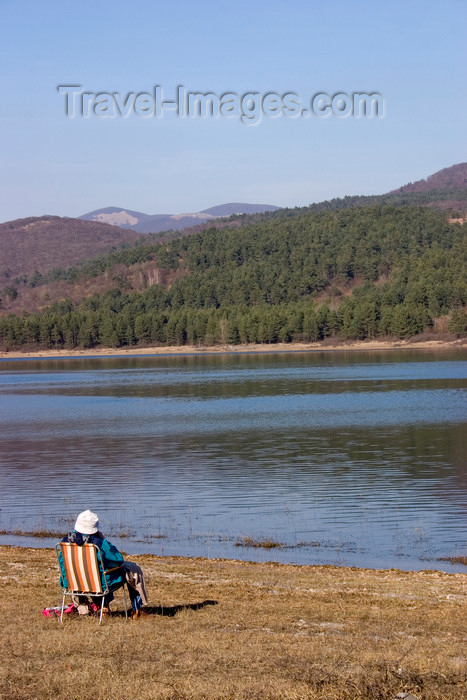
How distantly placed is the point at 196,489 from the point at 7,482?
6603mm

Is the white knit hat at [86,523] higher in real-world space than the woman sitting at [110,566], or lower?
higher

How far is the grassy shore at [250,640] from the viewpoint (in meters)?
7.01

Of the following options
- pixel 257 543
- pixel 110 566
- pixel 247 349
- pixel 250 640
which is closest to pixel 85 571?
pixel 110 566

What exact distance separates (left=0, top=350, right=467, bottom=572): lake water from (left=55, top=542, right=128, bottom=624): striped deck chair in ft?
21.0

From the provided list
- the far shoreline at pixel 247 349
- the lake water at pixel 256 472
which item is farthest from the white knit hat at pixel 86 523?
the far shoreline at pixel 247 349

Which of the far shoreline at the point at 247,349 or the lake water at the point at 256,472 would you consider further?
the far shoreline at the point at 247,349

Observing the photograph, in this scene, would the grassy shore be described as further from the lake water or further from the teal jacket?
the lake water

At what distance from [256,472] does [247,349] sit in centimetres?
13086

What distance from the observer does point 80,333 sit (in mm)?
173000

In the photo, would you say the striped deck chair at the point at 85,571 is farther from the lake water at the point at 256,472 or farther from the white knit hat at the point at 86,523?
the lake water at the point at 256,472

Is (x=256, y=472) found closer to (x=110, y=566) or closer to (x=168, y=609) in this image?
(x=168, y=609)

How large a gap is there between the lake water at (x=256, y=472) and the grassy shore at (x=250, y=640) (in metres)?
3.75

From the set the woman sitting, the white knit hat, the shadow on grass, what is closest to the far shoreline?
the shadow on grass

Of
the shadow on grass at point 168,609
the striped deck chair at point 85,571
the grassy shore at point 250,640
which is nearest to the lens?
the grassy shore at point 250,640
